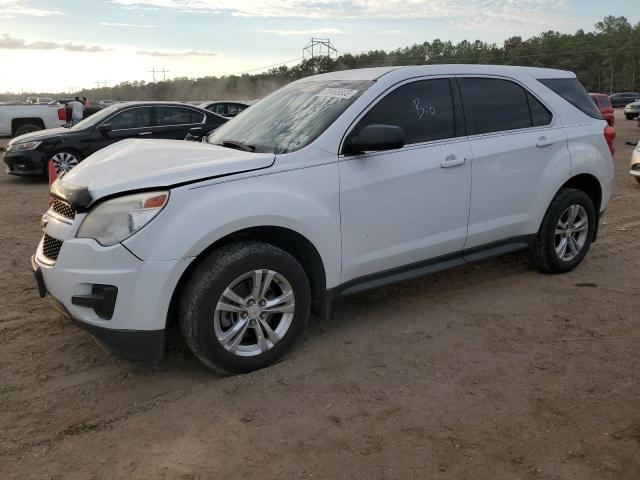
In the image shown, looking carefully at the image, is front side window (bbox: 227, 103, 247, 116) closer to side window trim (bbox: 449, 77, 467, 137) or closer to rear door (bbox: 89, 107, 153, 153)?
rear door (bbox: 89, 107, 153, 153)

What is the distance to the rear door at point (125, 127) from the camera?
10.6 meters

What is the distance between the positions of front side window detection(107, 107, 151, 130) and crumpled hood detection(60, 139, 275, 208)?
709 cm

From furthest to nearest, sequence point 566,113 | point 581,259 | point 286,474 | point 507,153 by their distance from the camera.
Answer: point 581,259, point 566,113, point 507,153, point 286,474

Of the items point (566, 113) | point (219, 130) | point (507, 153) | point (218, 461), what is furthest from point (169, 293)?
point (566, 113)

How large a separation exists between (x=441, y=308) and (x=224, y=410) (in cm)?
209

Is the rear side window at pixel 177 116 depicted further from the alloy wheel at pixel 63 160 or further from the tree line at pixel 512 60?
the tree line at pixel 512 60

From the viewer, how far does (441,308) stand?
463 cm

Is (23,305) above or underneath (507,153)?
underneath

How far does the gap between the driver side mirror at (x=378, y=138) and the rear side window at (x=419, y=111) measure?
10.2 inches

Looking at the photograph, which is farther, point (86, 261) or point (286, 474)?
point (86, 261)

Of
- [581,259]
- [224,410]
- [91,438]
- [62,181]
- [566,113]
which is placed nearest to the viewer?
[91,438]

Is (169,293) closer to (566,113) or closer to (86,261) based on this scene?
(86,261)

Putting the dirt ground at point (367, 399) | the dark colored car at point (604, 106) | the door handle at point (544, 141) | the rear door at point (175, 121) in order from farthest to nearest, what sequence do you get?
1. the dark colored car at point (604, 106)
2. the rear door at point (175, 121)
3. the door handle at point (544, 141)
4. the dirt ground at point (367, 399)

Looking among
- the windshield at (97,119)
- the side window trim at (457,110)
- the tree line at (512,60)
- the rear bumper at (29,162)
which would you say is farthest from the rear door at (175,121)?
the tree line at (512,60)
